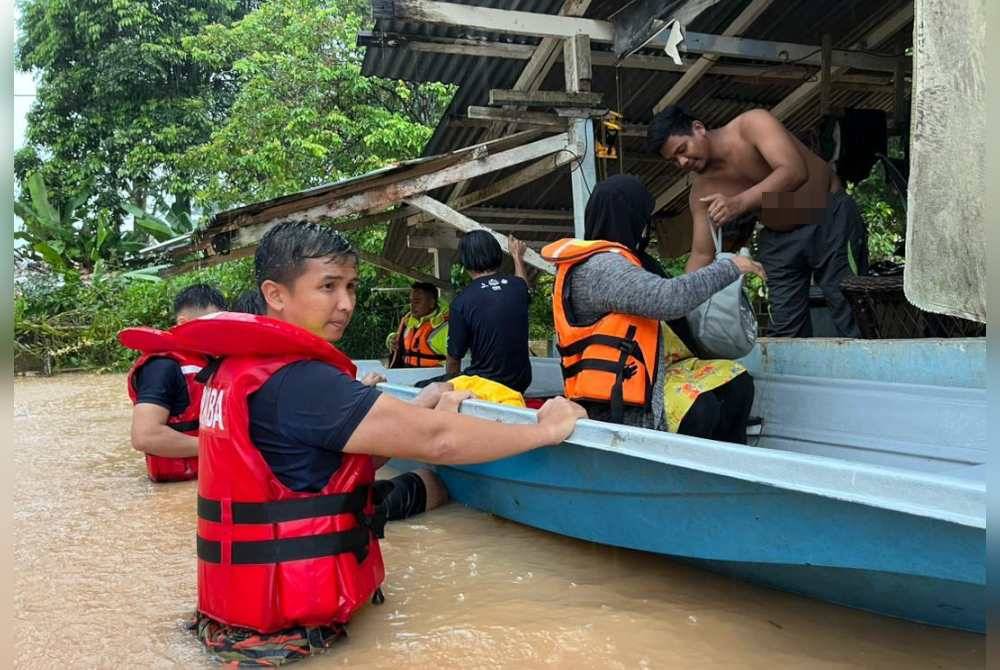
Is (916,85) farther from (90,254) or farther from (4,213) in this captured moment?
(90,254)

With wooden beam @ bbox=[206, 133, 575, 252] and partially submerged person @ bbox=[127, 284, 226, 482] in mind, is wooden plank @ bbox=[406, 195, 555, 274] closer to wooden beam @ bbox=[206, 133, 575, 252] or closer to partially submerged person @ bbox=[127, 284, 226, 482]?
wooden beam @ bbox=[206, 133, 575, 252]

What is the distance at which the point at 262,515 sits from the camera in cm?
210

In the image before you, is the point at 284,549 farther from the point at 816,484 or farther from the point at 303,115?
the point at 303,115

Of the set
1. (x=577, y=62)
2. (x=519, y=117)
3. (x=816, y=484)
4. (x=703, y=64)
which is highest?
(x=703, y=64)

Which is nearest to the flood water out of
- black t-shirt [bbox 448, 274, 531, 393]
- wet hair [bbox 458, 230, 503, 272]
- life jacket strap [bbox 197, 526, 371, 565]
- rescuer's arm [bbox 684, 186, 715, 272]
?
life jacket strap [bbox 197, 526, 371, 565]

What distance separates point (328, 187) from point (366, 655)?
12.7ft

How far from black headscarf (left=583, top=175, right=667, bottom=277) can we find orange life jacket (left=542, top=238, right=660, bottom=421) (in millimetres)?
78

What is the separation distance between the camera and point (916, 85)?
155 centimetres

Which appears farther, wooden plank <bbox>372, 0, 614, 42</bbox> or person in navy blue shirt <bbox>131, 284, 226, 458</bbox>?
wooden plank <bbox>372, 0, 614, 42</bbox>

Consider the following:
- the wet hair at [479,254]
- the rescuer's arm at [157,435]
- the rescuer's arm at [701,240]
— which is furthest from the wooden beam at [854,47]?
the rescuer's arm at [157,435]

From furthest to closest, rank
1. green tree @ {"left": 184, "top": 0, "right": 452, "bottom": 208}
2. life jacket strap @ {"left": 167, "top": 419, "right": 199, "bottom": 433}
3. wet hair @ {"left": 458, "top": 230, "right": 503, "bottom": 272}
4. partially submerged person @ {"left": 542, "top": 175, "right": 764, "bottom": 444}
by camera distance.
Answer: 1. green tree @ {"left": 184, "top": 0, "right": 452, "bottom": 208}
2. life jacket strap @ {"left": 167, "top": 419, "right": 199, "bottom": 433}
3. wet hair @ {"left": 458, "top": 230, "right": 503, "bottom": 272}
4. partially submerged person @ {"left": 542, "top": 175, "right": 764, "bottom": 444}

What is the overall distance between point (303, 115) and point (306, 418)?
486 inches

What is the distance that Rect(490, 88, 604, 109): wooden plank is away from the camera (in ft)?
18.2

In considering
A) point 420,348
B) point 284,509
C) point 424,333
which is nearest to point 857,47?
point 424,333
